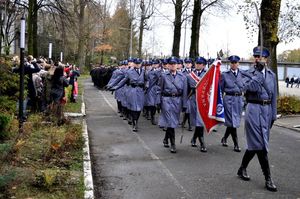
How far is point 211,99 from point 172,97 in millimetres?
1007

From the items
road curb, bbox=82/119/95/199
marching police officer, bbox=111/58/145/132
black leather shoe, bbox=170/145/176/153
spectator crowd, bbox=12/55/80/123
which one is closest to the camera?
road curb, bbox=82/119/95/199

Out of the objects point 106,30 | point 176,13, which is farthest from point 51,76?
point 106,30

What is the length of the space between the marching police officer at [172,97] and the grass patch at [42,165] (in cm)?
191

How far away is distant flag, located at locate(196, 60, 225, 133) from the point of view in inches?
377

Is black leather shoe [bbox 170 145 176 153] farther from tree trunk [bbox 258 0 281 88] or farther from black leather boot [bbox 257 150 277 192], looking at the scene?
tree trunk [bbox 258 0 281 88]

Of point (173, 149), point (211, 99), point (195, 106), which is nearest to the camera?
point (211, 99)

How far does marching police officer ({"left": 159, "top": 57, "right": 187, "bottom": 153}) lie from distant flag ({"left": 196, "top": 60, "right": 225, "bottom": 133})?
54cm

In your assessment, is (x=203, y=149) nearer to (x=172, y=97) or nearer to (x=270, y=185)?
(x=172, y=97)

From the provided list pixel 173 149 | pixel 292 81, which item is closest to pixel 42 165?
pixel 173 149

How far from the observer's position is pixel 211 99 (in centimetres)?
959

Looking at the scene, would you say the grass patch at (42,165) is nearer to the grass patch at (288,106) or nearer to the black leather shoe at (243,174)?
the black leather shoe at (243,174)

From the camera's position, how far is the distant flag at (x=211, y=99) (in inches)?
377

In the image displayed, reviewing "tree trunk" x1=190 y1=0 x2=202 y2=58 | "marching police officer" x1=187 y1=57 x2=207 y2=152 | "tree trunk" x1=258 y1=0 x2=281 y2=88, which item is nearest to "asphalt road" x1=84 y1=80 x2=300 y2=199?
"marching police officer" x1=187 y1=57 x2=207 y2=152

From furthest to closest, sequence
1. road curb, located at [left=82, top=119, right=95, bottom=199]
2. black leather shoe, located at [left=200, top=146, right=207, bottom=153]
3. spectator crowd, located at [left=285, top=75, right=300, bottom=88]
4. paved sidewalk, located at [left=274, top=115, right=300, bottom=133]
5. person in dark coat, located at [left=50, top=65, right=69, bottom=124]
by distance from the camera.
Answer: spectator crowd, located at [left=285, top=75, right=300, bottom=88], paved sidewalk, located at [left=274, top=115, right=300, bottom=133], person in dark coat, located at [left=50, top=65, right=69, bottom=124], black leather shoe, located at [left=200, top=146, right=207, bottom=153], road curb, located at [left=82, top=119, right=95, bottom=199]
